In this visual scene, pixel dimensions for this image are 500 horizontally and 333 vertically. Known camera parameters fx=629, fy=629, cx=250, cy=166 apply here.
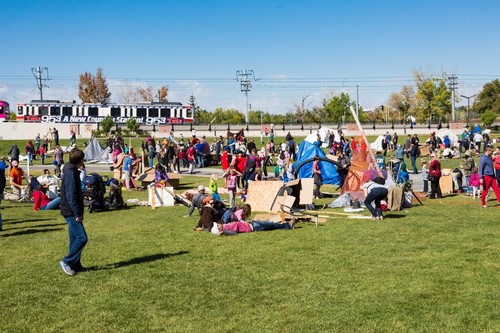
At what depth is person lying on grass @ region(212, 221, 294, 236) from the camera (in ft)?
44.5

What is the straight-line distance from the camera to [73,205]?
953 centimetres

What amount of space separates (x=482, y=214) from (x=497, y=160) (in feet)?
8.08

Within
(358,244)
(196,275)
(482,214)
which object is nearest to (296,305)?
(196,275)

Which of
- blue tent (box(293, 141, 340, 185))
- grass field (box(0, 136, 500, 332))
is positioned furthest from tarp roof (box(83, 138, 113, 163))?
grass field (box(0, 136, 500, 332))

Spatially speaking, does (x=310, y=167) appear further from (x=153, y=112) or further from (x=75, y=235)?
(x=153, y=112)

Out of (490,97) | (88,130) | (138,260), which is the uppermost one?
(490,97)

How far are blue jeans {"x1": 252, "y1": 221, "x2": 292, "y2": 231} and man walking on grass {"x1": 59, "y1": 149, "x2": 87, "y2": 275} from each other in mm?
5082

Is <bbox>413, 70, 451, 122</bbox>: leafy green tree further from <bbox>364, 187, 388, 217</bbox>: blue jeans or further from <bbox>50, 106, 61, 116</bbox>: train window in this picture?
<bbox>364, 187, 388, 217</bbox>: blue jeans

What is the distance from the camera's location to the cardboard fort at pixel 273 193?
17.2 m

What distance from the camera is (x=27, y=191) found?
68.8 ft

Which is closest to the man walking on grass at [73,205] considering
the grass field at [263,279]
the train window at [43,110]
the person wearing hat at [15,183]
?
the grass field at [263,279]

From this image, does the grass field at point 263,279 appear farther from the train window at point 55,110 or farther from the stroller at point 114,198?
the train window at point 55,110

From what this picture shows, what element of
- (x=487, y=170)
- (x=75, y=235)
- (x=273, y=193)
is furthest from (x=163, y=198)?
(x=75, y=235)

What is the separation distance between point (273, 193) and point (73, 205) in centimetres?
877
